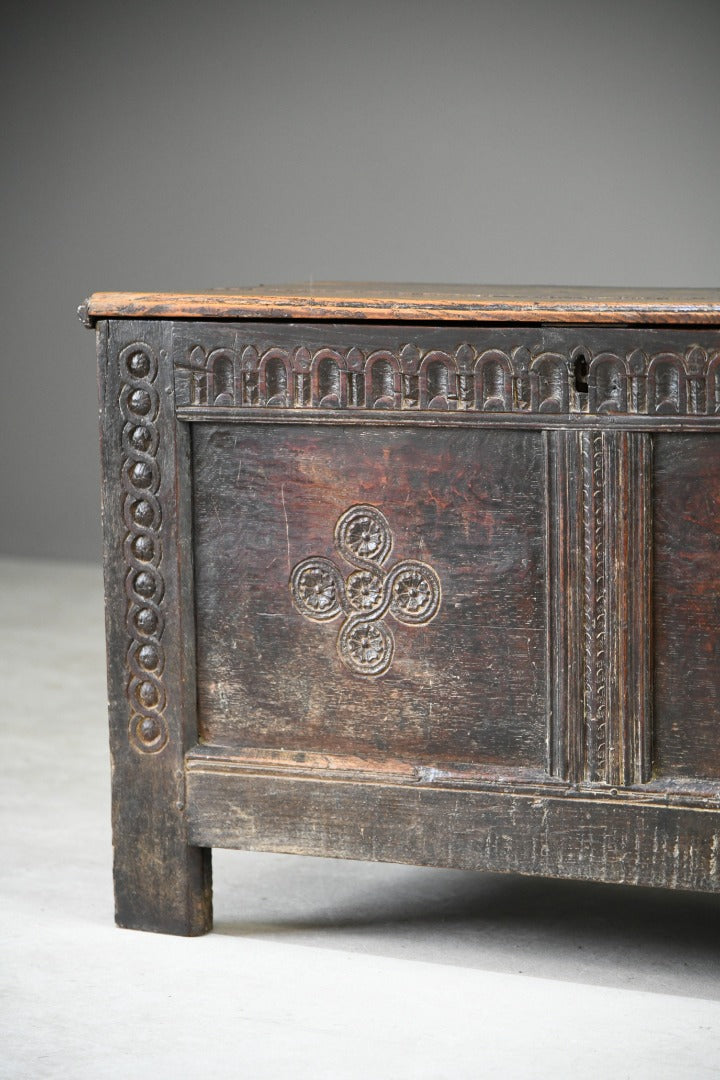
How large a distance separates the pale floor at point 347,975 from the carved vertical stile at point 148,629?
0.36ft

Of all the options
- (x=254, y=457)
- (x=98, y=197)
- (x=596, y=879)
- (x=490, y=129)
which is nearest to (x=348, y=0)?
(x=490, y=129)

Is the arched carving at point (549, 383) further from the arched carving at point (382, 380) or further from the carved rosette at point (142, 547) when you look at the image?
the carved rosette at point (142, 547)

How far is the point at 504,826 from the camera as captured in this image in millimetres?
2576

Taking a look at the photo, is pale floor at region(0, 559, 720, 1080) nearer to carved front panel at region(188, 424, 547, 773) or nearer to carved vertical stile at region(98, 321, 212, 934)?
carved vertical stile at region(98, 321, 212, 934)

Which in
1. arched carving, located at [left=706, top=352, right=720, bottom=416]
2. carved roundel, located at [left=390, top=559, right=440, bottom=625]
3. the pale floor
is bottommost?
the pale floor

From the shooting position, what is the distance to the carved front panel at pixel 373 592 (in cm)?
255

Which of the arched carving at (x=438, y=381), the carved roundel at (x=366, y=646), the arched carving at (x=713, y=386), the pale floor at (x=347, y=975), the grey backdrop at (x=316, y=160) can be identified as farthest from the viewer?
the grey backdrop at (x=316, y=160)

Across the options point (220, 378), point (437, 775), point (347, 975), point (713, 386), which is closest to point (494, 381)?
point (713, 386)

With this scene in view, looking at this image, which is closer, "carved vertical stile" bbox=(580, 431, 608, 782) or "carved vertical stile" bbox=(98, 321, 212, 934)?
"carved vertical stile" bbox=(580, 431, 608, 782)

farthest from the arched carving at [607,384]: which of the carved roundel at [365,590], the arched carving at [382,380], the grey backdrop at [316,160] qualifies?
the grey backdrop at [316,160]

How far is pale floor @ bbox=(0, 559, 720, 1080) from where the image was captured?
2.29 meters

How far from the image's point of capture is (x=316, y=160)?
678 cm

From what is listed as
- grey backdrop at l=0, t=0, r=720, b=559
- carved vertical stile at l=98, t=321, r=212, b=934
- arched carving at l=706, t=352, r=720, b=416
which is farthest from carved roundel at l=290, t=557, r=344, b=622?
grey backdrop at l=0, t=0, r=720, b=559

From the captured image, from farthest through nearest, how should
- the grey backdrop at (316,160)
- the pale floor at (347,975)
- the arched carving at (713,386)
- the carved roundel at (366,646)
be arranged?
the grey backdrop at (316,160), the carved roundel at (366,646), the arched carving at (713,386), the pale floor at (347,975)
